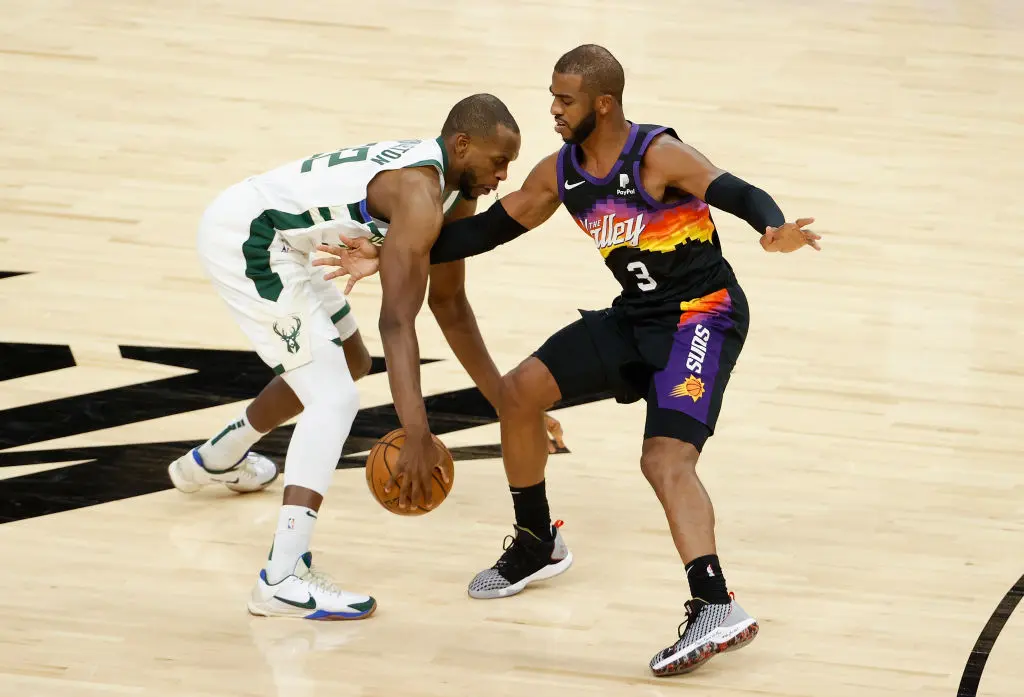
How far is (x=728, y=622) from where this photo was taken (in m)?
4.32

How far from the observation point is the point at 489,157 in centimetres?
475

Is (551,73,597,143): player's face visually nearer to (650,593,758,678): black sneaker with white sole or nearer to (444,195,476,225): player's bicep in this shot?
(444,195,476,225): player's bicep

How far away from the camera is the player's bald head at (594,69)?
14.8 ft

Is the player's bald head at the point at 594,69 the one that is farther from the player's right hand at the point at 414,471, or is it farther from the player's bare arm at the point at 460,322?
the player's right hand at the point at 414,471

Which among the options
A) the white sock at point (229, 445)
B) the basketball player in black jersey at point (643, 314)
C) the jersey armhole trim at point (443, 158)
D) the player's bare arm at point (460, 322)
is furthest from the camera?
the white sock at point (229, 445)

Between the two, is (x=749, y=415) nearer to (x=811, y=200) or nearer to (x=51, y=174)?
(x=811, y=200)

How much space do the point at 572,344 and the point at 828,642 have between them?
1247mm

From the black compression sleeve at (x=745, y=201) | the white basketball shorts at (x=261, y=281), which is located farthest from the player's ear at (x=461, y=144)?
the black compression sleeve at (x=745, y=201)

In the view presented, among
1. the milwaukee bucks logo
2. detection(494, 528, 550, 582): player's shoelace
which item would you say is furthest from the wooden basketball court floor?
the milwaukee bucks logo

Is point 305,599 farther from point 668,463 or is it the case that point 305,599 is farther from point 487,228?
point 487,228

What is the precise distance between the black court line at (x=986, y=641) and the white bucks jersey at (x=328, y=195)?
88.3 inches

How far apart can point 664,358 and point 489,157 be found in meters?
0.86

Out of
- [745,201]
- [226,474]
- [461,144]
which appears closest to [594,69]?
[461,144]

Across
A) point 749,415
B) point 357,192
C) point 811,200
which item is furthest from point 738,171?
point 357,192
